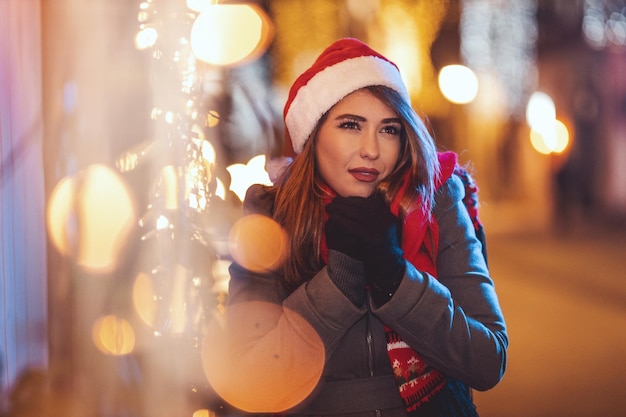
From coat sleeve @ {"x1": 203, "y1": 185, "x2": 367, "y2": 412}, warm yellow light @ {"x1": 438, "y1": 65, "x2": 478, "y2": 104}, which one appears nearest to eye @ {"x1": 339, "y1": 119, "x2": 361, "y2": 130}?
coat sleeve @ {"x1": 203, "y1": 185, "x2": 367, "y2": 412}

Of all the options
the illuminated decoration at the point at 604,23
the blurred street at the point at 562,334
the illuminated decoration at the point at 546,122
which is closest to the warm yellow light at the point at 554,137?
the illuminated decoration at the point at 546,122

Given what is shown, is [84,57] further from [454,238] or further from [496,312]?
[496,312]


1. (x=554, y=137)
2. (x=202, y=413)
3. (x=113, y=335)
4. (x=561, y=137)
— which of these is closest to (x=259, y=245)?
(x=202, y=413)

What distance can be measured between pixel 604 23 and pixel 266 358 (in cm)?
2211

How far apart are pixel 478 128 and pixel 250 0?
26.8 meters

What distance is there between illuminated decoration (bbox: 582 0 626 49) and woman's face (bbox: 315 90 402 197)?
65.6ft

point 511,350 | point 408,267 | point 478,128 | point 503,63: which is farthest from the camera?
point 478,128

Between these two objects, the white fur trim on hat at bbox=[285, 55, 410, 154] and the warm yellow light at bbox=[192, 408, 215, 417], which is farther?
the warm yellow light at bbox=[192, 408, 215, 417]

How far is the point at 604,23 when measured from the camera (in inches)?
840

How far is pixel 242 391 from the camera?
6.95ft

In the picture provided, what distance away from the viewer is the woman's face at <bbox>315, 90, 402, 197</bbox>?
2.22 meters

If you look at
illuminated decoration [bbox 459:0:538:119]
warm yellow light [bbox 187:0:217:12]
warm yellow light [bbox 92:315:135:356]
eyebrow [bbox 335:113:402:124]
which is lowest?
warm yellow light [bbox 92:315:135:356]

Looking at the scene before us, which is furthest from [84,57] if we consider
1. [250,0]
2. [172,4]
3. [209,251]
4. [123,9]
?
[250,0]

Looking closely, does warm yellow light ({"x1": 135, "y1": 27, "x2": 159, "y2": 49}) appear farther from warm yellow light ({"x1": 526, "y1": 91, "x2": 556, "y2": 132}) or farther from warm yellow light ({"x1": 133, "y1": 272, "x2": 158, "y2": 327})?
warm yellow light ({"x1": 526, "y1": 91, "x2": 556, "y2": 132})
